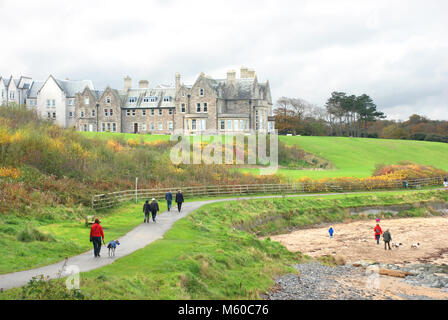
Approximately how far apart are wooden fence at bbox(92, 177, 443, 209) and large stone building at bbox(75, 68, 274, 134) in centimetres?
2731

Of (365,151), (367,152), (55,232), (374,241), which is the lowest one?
(374,241)

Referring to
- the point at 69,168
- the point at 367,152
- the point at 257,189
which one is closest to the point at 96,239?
the point at 69,168

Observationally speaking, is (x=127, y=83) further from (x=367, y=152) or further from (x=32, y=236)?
(x=32, y=236)

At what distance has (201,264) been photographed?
18016 mm

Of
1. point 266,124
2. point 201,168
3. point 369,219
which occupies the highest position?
point 266,124

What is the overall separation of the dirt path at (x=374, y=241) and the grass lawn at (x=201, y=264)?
3158 millimetres

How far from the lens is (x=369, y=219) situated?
133ft

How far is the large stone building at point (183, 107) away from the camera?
7450 cm

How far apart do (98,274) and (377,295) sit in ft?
32.2

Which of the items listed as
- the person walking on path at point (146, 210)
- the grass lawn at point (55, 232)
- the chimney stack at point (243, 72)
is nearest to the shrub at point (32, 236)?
the grass lawn at point (55, 232)

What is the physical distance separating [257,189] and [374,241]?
16229mm

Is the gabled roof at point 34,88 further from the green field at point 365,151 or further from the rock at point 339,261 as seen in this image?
the rock at point 339,261
